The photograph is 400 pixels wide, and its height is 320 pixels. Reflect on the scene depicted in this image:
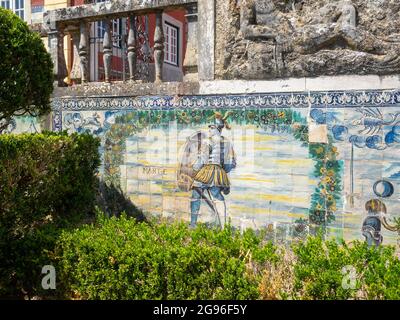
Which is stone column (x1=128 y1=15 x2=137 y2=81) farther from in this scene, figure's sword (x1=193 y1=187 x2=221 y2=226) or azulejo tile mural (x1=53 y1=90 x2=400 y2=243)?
figure's sword (x1=193 y1=187 x2=221 y2=226)

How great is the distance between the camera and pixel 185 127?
5484mm

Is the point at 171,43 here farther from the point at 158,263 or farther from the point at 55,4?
the point at 158,263

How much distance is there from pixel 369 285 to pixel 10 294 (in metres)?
3.25

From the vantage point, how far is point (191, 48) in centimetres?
554

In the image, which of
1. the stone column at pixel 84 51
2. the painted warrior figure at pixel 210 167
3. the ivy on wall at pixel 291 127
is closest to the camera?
the ivy on wall at pixel 291 127

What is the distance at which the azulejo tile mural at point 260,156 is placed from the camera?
4523 millimetres

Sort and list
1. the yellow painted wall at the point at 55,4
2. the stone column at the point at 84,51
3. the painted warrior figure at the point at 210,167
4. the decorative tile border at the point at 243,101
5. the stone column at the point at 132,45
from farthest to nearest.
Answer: the yellow painted wall at the point at 55,4
the stone column at the point at 84,51
the stone column at the point at 132,45
the painted warrior figure at the point at 210,167
the decorative tile border at the point at 243,101

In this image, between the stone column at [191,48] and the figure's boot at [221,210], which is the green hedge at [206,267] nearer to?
the figure's boot at [221,210]

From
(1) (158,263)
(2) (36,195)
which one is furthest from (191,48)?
(1) (158,263)

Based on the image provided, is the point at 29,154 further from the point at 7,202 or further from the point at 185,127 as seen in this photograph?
the point at 185,127

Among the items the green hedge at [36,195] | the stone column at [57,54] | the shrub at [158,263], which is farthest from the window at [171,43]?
the shrub at [158,263]

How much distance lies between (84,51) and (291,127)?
3.24 meters

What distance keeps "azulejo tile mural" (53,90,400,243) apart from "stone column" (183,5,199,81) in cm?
34

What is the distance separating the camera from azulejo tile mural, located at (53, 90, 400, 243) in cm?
452
